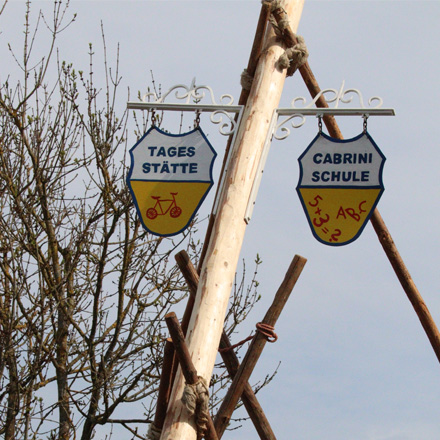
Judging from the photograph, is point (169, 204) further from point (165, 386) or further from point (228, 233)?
point (165, 386)

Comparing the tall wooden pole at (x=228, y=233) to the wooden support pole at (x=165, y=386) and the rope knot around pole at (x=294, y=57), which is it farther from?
the wooden support pole at (x=165, y=386)

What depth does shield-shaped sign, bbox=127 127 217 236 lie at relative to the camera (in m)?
4.60

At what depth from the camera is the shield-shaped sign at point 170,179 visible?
4.60 meters

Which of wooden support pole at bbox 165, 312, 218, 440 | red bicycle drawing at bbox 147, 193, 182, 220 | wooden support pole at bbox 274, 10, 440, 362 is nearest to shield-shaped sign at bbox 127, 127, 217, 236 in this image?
red bicycle drawing at bbox 147, 193, 182, 220

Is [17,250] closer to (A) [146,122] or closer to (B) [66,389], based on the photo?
(B) [66,389]

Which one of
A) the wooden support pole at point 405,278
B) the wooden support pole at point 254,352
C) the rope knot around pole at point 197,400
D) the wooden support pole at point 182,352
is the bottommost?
the rope knot around pole at point 197,400

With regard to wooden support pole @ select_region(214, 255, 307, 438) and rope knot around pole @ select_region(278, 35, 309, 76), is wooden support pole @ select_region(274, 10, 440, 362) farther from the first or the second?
wooden support pole @ select_region(214, 255, 307, 438)

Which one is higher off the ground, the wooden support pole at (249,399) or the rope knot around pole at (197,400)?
the wooden support pole at (249,399)

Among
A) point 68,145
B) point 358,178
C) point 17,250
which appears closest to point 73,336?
point 17,250

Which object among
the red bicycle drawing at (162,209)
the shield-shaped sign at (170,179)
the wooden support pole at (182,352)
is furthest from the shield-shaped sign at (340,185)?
the wooden support pole at (182,352)

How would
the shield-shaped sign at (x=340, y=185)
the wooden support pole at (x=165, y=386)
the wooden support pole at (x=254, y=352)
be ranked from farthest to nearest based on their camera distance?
the shield-shaped sign at (x=340, y=185), the wooden support pole at (x=254, y=352), the wooden support pole at (x=165, y=386)

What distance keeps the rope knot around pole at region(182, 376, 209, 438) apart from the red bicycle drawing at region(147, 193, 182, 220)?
110cm

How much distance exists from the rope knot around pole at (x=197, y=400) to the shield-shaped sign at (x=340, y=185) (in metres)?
1.34

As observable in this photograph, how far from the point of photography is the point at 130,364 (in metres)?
8.00
